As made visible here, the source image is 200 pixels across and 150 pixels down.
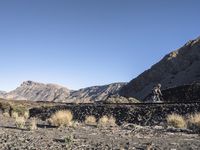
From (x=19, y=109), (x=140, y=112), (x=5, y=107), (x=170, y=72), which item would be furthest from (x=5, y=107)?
(x=170, y=72)

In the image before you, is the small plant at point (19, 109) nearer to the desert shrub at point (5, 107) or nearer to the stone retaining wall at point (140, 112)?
the desert shrub at point (5, 107)

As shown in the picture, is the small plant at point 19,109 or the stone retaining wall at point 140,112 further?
the small plant at point 19,109

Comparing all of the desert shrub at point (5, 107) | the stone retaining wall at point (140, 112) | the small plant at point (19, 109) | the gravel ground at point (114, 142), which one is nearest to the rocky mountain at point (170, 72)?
the small plant at point (19, 109)

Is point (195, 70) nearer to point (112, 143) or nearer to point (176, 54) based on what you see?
point (176, 54)

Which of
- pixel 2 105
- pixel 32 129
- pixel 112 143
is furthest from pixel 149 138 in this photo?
pixel 2 105

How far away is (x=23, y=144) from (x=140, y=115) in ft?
47.1

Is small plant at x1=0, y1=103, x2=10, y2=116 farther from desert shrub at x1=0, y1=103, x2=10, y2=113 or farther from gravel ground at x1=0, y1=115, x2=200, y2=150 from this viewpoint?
gravel ground at x1=0, y1=115, x2=200, y2=150

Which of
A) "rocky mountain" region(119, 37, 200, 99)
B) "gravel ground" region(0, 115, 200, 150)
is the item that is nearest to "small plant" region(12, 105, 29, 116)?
"gravel ground" region(0, 115, 200, 150)

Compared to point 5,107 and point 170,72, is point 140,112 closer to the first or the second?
point 5,107

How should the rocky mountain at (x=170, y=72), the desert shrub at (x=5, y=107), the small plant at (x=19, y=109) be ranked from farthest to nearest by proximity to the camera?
the rocky mountain at (x=170, y=72), the desert shrub at (x=5, y=107), the small plant at (x=19, y=109)

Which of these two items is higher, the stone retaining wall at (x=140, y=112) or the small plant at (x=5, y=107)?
the small plant at (x=5, y=107)

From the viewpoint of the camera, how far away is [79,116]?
32.6m

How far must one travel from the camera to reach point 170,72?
10644 cm

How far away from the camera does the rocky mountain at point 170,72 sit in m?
92.6
